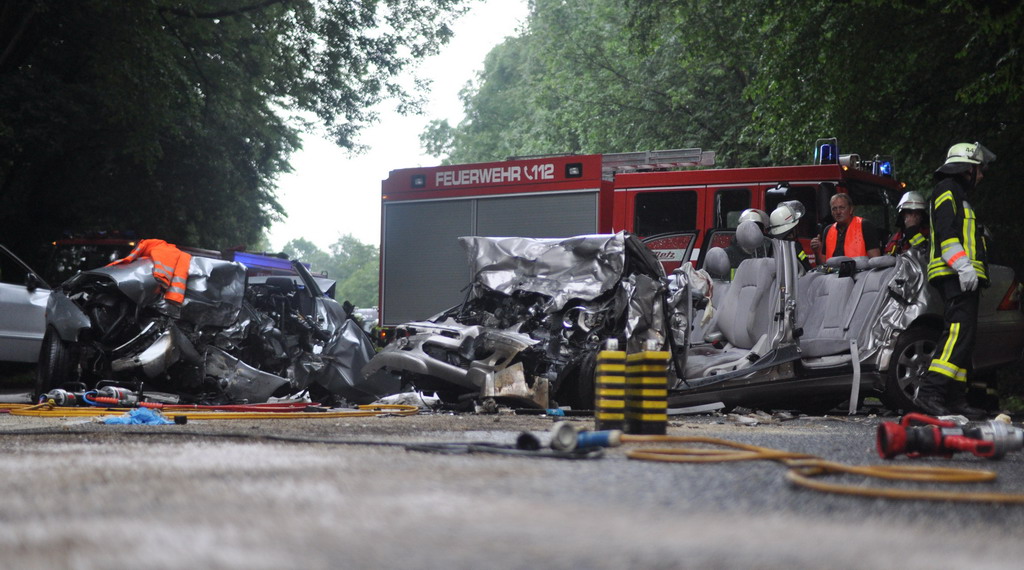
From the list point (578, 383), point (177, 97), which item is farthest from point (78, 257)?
point (578, 383)

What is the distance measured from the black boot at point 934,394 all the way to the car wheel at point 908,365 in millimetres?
243

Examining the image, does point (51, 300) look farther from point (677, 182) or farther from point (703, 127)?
point (703, 127)

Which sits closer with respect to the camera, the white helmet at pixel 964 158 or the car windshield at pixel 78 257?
the white helmet at pixel 964 158

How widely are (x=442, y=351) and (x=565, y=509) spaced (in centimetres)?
582

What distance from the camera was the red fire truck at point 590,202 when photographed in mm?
12016

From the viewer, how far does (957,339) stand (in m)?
Answer: 8.30

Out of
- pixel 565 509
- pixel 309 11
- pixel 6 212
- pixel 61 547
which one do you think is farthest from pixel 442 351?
pixel 6 212

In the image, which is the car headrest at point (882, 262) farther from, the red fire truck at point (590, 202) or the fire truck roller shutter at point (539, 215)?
the fire truck roller shutter at point (539, 215)

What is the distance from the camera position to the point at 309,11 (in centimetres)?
1967

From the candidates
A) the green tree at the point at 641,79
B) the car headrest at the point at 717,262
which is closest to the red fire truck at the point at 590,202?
the car headrest at the point at 717,262

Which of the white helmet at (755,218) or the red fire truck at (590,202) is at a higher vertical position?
the red fire truck at (590,202)

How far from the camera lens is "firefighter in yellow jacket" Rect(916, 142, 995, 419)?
8305 millimetres

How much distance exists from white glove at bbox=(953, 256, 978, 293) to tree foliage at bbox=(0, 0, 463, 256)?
12386mm

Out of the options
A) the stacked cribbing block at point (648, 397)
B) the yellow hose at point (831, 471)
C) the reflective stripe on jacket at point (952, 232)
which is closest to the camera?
the yellow hose at point (831, 471)
